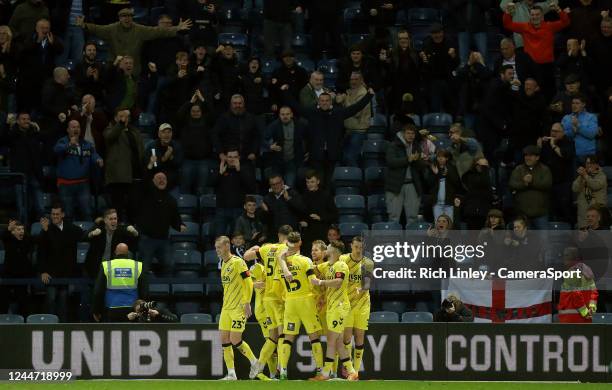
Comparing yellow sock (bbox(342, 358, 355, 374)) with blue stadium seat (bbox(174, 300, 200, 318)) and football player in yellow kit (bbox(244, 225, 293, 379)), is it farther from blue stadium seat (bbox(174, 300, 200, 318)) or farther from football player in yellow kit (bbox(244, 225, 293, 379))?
blue stadium seat (bbox(174, 300, 200, 318))

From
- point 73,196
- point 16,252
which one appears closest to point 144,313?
point 16,252

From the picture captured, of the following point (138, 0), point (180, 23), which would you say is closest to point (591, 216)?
point (180, 23)

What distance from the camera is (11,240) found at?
2266 centimetres

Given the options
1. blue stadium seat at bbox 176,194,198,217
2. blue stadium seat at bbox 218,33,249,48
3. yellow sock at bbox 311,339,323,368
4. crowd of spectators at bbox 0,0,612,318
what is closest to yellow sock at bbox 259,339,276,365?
yellow sock at bbox 311,339,323,368

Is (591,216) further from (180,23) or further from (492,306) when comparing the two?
(180,23)

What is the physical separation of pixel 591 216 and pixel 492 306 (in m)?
2.14

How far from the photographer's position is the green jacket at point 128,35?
25703mm

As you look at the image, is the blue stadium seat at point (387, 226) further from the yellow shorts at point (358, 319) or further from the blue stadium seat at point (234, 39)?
the blue stadium seat at point (234, 39)

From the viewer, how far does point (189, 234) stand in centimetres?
2453

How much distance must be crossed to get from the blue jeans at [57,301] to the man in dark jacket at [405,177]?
564 cm

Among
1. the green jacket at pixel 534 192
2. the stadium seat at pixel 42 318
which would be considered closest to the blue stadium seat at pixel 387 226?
the green jacket at pixel 534 192

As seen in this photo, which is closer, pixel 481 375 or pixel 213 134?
pixel 481 375

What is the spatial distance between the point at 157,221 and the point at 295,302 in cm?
338

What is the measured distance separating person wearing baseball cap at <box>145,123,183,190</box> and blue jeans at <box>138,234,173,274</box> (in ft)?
3.85
